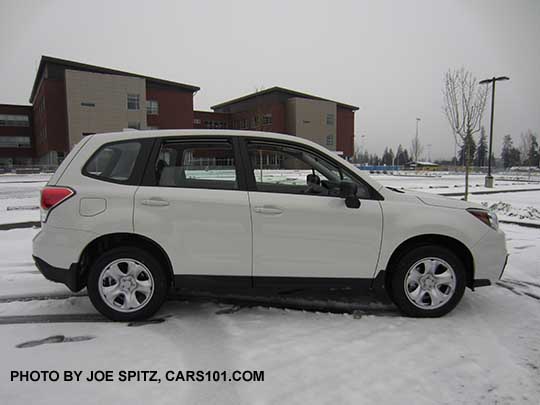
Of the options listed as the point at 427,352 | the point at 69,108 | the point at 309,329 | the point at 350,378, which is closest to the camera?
the point at 350,378

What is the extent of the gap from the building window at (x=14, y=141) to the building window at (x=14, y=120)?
2.06m

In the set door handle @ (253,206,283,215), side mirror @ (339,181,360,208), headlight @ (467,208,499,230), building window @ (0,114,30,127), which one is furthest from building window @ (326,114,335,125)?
door handle @ (253,206,283,215)

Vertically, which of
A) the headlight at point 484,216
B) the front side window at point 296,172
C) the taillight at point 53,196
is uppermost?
the front side window at point 296,172

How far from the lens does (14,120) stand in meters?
58.3

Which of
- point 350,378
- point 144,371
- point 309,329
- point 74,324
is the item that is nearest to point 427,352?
point 350,378

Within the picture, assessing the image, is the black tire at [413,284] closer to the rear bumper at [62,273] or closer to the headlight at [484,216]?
the headlight at [484,216]

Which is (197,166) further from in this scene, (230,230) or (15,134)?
(15,134)

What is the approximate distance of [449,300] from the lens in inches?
145

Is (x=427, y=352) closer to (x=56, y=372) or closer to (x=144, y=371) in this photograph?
(x=144, y=371)

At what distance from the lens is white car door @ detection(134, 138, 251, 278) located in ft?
11.3

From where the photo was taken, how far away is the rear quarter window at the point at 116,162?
139 inches

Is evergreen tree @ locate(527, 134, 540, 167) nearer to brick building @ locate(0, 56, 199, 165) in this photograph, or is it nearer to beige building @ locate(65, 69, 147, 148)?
brick building @ locate(0, 56, 199, 165)

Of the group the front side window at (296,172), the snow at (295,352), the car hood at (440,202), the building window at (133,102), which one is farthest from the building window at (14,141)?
the car hood at (440,202)

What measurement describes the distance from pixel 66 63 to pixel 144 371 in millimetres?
52367
